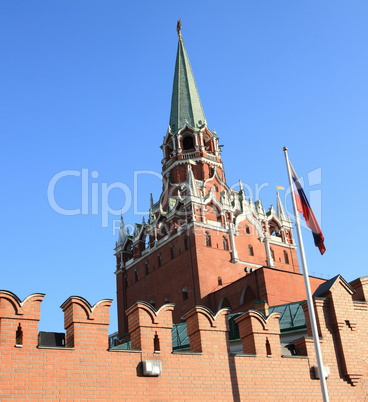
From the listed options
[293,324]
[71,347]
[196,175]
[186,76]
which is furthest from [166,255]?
[71,347]

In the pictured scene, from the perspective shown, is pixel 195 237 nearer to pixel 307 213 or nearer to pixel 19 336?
pixel 307 213

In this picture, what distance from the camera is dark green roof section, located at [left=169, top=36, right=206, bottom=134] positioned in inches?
2643

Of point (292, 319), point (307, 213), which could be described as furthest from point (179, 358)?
point (292, 319)

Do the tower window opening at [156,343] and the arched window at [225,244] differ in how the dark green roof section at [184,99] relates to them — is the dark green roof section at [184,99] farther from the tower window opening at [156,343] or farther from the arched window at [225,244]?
the tower window opening at [156,343]

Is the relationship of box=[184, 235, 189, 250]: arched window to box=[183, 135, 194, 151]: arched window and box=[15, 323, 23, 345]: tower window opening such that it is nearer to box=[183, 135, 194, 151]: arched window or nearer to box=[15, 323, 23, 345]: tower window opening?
box=[183, 135, 194, 151]: arched window

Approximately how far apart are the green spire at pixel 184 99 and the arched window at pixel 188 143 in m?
1.35

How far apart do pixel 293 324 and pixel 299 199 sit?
9.83 m

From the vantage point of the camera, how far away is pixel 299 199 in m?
18.5

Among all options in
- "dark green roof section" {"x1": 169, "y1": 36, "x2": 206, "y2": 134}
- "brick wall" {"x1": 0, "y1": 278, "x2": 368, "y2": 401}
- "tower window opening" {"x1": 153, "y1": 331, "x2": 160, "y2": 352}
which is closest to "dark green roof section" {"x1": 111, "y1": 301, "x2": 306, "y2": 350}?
"brick wall" {"x1": 0, "y1": 278, "x2": 368, "y2": 401}

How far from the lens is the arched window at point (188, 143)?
6538 cm

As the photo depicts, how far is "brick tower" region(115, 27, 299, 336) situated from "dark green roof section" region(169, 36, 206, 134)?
0.13 metres

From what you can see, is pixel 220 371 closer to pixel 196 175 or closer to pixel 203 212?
→ pixel 203 212

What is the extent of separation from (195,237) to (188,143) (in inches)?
639

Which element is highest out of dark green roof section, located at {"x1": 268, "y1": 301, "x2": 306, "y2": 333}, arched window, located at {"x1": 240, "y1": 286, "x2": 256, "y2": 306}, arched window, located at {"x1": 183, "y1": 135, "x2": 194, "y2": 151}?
arched window, located at {"x1": 183, "y1": 135, "x2": 194, "y2": 151}
